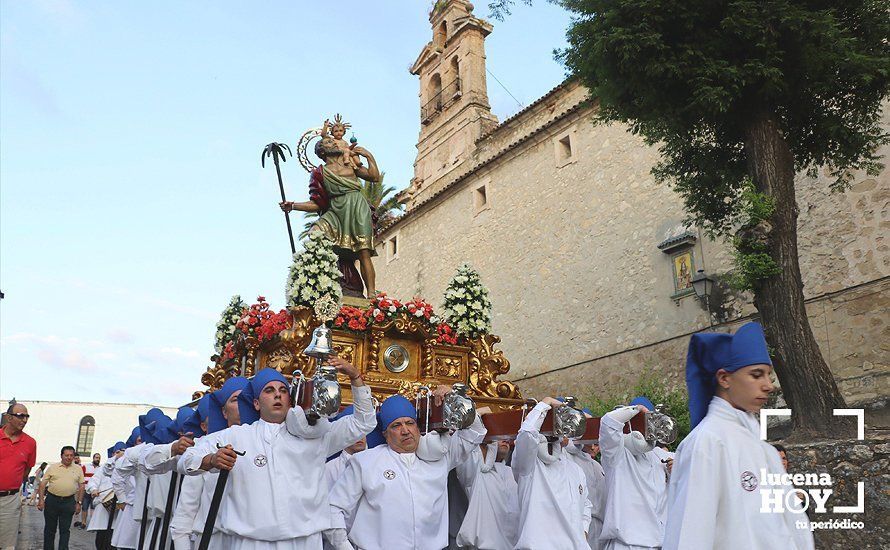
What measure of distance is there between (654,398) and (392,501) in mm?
10241

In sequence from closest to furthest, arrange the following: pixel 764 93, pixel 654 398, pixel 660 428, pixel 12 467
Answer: pixel 660 428 < pixel 12 467 < pixel 764 93 < pixel 654 398

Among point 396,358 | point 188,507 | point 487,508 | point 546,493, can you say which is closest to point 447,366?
point 396,358

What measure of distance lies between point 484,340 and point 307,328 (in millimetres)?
2556

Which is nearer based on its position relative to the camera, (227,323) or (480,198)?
(227,323)

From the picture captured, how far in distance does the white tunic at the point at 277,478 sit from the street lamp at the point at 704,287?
35.2ft

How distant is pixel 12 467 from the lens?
8.15 m

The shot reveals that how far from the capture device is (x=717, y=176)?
10938mm

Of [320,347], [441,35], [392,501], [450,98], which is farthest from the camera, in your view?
[441,35]

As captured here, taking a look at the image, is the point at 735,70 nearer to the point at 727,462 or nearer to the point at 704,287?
the point at 704,287

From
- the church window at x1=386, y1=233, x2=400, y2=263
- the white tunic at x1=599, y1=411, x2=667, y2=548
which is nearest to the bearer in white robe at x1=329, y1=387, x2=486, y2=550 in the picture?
the white tunic at x1=599, y1=411, x2=667, y2=548

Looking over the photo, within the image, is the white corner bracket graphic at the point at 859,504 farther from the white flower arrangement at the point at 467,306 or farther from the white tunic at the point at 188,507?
the white tunic at the point at 188,507

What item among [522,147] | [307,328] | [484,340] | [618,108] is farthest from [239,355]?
[522,147]

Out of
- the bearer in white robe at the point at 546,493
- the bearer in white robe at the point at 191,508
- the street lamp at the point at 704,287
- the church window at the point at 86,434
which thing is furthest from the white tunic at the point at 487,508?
the church window at the point at 86,434

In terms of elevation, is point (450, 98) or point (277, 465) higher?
point (450, 98)
